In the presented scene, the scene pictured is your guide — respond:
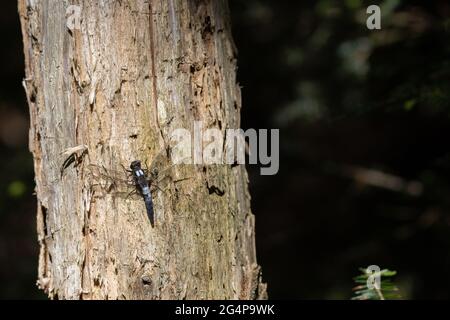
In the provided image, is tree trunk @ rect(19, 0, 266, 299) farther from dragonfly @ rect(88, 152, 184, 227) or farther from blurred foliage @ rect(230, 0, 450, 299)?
blurred foliage @ rect(230, 0, 450, 299)

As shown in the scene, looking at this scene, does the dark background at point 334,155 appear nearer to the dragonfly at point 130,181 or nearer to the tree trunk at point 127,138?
the tree trunk at point 127,138

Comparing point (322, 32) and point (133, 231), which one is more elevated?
point (322, 32)

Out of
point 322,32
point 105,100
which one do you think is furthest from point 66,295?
point 322,32

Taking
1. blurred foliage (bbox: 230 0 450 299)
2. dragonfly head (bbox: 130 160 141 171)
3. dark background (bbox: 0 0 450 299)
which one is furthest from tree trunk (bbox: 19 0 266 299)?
dark background (bbox: 0 0 450 299)

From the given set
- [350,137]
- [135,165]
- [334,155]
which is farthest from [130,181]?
[350,137]

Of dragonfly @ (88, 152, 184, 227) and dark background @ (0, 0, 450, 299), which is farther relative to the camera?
dark background @ (0, 0, 450, 299)
